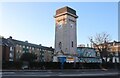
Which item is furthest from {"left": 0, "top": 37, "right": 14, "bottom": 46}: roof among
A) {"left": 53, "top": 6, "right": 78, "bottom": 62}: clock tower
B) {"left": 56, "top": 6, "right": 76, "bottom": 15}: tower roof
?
{"left": 56, "top": 6, "right": 76, "bottom": 15}: tower roof

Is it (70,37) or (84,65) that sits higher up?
(70,37)

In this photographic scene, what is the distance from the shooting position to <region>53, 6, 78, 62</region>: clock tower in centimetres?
9044

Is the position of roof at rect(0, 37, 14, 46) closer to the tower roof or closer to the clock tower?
the clock tower

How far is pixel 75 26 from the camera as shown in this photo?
312ft

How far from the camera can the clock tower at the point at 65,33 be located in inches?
3561

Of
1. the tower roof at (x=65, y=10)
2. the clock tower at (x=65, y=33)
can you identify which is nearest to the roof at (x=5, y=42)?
the clock tower at (x=65, y=33)

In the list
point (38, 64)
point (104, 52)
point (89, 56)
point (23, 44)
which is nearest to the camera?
point (38, 64)

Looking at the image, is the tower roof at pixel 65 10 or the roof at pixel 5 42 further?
the tower roof at pixel 65 10

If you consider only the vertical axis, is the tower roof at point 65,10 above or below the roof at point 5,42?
above

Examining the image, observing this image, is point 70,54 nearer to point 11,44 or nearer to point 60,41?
point 60,41

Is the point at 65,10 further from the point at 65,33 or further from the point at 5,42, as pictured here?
the point at 5,42

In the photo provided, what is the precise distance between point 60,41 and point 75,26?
27.6 ft

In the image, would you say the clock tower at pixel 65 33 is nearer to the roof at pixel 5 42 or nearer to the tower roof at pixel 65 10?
the tower roof at pixel 65 10

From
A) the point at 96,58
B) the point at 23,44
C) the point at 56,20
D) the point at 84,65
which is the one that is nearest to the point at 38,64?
the point at 84,65
